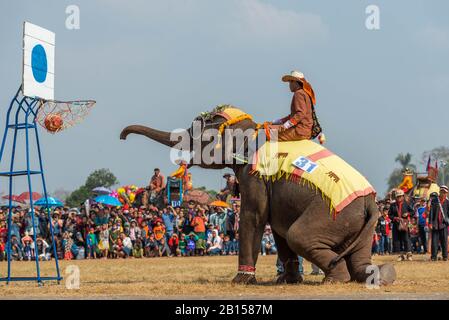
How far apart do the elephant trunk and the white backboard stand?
1.46 meters

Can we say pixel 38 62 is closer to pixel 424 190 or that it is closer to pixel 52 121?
pixel 52 121

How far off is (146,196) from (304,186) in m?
22.1

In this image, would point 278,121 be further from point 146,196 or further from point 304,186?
point 146,196

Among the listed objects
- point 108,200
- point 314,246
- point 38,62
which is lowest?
point 314,246

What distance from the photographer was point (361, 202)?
13.9 meters

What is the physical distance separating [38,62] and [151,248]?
1801 centimetres

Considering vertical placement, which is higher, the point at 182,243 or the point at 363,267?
the point at 363,267

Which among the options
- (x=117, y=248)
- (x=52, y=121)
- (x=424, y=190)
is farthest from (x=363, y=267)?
(x=424, y=190)

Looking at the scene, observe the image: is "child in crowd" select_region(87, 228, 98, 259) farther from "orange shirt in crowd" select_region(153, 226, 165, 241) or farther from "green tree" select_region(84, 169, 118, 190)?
"green tree" select_region(84, 169, 118, 190)

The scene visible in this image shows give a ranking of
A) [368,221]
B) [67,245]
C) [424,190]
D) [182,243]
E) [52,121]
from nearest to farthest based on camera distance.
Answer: [368,221], [52,121], [67,245], [182,243], [424,190]

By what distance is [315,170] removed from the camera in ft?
46.0

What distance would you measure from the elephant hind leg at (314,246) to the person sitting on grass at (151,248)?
19354 mm

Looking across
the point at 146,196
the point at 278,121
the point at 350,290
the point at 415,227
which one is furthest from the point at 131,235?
the point at 350,290

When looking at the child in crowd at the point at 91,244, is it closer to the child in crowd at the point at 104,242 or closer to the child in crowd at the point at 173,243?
the child in crowd at the point at 104,242
